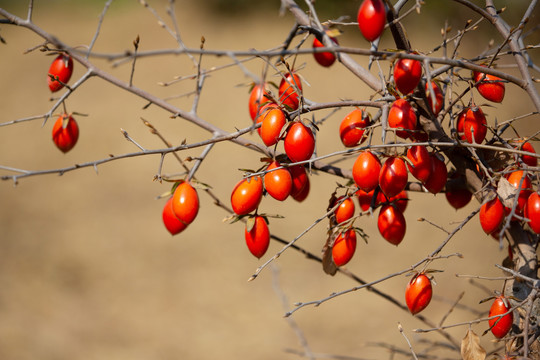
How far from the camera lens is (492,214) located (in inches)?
29.8

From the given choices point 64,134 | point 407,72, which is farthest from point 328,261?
point 64,134

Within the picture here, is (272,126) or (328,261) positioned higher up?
(272,126)

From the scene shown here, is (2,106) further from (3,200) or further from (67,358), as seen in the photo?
(67,358)

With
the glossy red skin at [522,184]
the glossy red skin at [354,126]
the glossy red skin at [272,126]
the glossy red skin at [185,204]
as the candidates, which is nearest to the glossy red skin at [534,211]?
the glossy red skin at [522,184]

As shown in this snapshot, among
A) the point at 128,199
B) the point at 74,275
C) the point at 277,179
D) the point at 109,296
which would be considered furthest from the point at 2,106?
the point at 277,179

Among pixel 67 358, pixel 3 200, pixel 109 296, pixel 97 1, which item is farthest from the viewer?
pixel 97 1

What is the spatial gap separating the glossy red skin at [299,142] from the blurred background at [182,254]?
90 cm

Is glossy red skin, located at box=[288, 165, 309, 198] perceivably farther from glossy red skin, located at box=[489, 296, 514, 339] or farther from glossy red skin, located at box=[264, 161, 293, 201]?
glossy red skin, located at box=[489, 296, 514, 339]

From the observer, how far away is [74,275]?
361 centimetres

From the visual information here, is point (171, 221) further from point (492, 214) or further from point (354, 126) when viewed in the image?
point (492, 214)

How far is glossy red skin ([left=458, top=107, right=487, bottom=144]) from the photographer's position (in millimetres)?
791

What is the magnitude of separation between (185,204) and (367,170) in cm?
31

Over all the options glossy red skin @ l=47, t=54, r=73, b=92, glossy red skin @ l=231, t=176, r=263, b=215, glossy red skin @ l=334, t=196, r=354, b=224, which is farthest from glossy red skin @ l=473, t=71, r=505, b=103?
glossy red skin @ l=47, t=54, r=73, b=92

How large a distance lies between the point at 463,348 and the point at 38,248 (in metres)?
3.71
